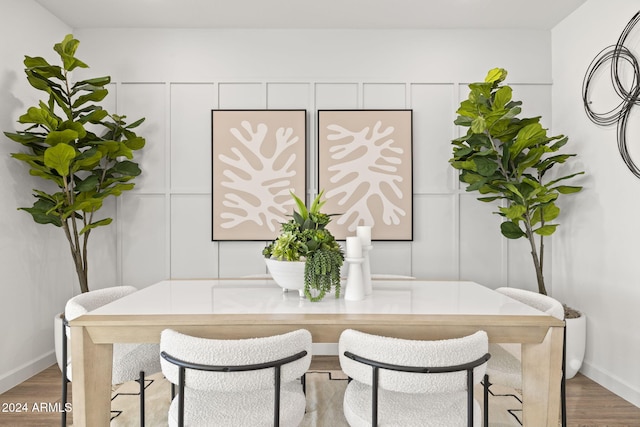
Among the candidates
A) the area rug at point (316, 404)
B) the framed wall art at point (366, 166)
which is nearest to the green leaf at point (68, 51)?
the framed wall art at point (366, 166)

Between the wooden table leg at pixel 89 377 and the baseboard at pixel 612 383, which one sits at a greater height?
the wooden table leg at pixel 89 377

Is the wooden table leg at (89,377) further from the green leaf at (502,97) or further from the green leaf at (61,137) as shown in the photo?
the green leaf at (502,97)

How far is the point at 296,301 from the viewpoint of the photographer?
5.83 feet

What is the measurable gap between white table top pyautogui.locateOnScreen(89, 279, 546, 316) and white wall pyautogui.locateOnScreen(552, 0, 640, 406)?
1.24 metres

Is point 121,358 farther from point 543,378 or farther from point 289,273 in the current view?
point 543,378

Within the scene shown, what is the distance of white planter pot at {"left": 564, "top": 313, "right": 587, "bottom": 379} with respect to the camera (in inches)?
110

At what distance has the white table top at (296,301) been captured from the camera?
5.22ft

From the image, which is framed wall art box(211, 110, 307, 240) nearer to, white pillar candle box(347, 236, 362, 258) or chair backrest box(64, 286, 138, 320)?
chair backrest box(64, 286, 138, 320)

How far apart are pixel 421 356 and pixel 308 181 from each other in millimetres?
2311

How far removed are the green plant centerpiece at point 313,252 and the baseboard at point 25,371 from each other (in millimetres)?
2111

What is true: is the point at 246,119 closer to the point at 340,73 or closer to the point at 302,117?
the point at 302,117

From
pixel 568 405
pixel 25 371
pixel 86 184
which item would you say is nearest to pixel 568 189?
pixel 568 405

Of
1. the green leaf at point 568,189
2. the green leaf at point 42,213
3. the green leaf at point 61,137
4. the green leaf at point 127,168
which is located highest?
the green leaf at point 61,137

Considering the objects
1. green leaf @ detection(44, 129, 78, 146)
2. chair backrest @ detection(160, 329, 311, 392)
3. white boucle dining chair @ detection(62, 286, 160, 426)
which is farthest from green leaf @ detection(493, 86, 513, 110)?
green leaf @ detection(44, 129, 78, 146)
